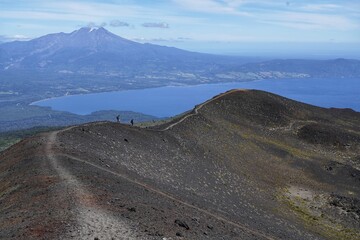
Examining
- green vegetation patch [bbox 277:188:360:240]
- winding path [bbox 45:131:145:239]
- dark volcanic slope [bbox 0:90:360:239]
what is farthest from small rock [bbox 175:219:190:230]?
green vegetation patch [bbox 277:188:360:240]

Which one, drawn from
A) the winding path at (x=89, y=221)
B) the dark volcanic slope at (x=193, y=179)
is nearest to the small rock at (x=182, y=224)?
the dark volcanic slope at (x=193, y=179)

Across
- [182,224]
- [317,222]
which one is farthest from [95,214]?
[317,222]

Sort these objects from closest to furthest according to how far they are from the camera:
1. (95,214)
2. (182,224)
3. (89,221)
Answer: (89,221) → (95,214) → (182,224)

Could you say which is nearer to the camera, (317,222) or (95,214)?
(95,214)

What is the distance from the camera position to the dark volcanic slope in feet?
71.1

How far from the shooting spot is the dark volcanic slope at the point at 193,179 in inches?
Result: 853

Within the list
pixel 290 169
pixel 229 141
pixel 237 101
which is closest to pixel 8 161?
pixel 229 141

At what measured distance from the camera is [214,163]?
151 feet

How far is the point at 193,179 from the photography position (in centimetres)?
3903

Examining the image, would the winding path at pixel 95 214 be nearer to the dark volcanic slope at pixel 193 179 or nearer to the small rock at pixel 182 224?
the dark volcanic slope at pixel 193 179

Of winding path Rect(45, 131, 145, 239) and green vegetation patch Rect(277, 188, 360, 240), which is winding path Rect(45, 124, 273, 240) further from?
green vegetation patch Rect(277, 188, 360, 240)

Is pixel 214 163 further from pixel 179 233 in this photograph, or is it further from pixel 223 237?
pixel 179 233

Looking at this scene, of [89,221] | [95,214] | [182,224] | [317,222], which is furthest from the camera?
[317,222]

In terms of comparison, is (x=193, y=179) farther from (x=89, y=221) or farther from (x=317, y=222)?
(x=89, y=221)
